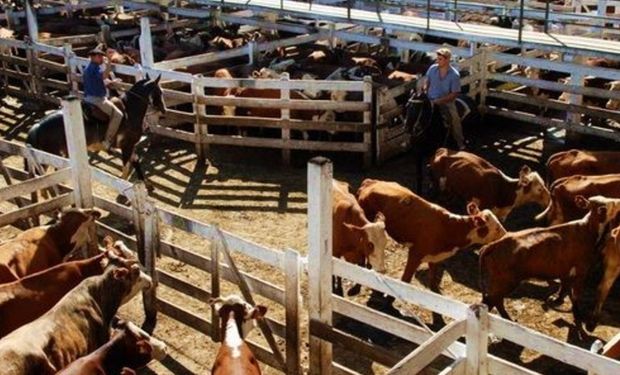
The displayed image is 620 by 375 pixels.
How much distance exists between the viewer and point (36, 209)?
26.9 feet

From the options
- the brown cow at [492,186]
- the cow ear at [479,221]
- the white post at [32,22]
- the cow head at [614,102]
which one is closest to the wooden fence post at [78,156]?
the cow ear at [479,221]

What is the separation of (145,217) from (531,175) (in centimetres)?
500

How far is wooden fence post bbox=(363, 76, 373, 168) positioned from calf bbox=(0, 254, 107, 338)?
6242 mm

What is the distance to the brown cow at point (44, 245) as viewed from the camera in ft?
23.7

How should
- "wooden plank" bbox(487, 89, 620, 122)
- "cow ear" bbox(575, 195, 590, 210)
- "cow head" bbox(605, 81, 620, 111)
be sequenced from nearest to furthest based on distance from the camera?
"cow ear" bbox(575, 195, 590, 210)
"wooden plank" bbox(487, 89, 620, 122)
"cow head" bbox(605, 81, 620, 111)

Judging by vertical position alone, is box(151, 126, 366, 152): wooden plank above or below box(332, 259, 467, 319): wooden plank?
below

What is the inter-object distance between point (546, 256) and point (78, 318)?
438cm

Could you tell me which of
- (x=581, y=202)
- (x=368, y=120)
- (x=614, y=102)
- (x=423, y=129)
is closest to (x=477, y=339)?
(x=581, y=202)

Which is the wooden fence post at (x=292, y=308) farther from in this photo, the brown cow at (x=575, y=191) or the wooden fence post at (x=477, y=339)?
the brown cow at (x=575, y=191)

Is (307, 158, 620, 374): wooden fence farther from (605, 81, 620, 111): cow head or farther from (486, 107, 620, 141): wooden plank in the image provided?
(605, 81, 620, 111): cow head

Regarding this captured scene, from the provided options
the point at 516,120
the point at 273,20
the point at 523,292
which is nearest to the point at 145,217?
the point at 523,292

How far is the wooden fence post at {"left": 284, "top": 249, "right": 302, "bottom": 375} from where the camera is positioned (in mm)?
6445

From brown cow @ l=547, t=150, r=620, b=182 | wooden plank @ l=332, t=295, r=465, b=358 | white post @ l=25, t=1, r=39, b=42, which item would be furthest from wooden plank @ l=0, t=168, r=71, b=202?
white post @ l=25, t=1, r=39, b=42

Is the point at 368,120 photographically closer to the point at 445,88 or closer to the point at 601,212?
the point at 445,88
